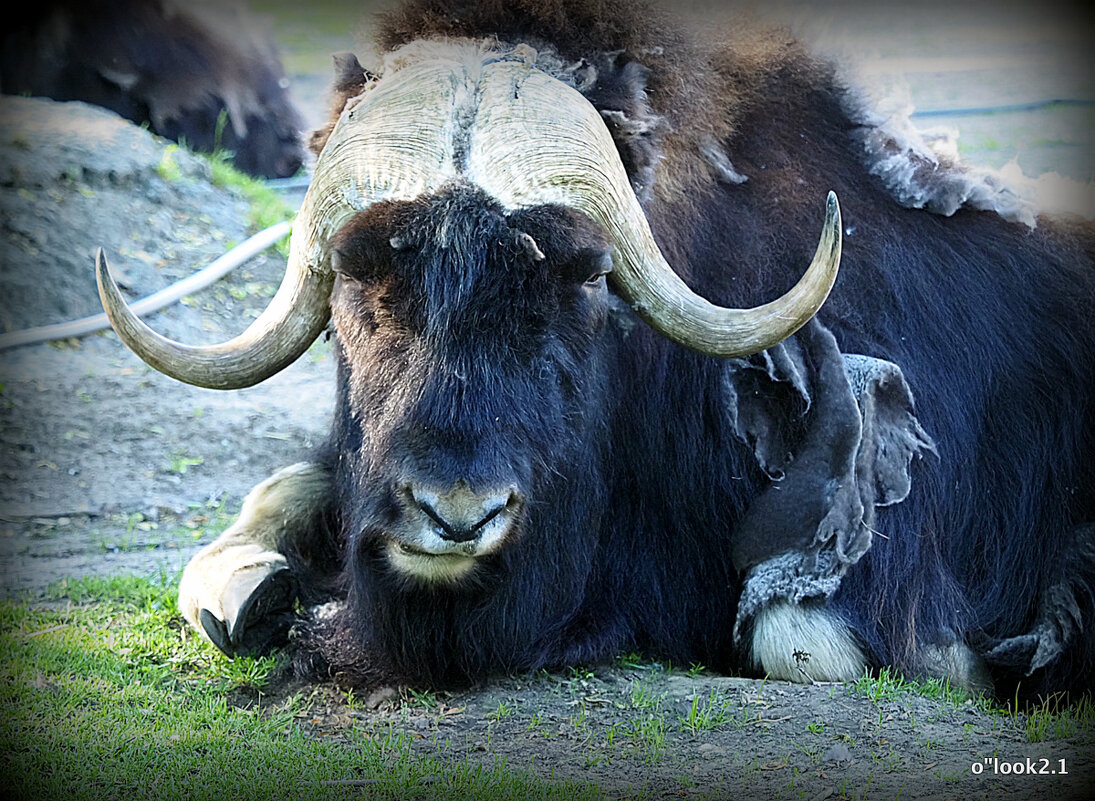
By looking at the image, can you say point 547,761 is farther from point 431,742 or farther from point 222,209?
point 222,209

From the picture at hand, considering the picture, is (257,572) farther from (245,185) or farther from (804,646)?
(245,185)

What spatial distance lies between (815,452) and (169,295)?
493cm

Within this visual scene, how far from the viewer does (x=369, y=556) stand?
312 centimetres

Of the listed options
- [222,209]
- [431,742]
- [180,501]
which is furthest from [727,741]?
[222,209]

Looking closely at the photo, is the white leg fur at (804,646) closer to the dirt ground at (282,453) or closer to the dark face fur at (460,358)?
the dirt ground at (282,453)

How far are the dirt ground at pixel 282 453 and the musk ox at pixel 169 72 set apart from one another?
20 cm

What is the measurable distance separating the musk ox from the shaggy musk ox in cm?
373

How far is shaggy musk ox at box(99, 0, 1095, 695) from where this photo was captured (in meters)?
2.88

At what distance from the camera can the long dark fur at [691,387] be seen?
9.52ft

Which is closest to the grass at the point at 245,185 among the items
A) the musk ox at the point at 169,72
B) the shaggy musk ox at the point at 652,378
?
the musk ox at the point at 169,72

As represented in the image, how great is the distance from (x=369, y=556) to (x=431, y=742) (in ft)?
1.61

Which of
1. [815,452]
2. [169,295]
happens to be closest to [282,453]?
[169,295]

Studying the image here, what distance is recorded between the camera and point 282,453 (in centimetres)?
580

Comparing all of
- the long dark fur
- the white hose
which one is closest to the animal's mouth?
the long dark fur
